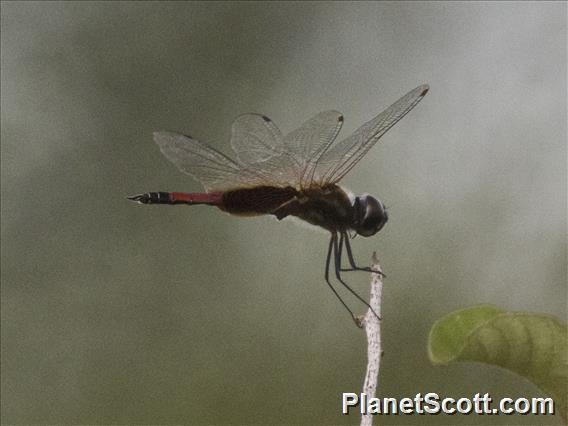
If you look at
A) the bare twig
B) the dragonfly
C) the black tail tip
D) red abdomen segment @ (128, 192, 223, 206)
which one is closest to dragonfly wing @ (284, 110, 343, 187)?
the dragonfly

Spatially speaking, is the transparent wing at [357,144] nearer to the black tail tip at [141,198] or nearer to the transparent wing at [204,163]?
the transparent wing at [204,163]

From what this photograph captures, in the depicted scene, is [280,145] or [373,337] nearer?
[373,337]

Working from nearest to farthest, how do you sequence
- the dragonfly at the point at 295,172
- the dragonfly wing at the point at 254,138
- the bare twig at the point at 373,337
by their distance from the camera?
the bare twig at the point at 373,337
the dragonfly at the point at 295,172
the dragonfly wing at the point at 254,138

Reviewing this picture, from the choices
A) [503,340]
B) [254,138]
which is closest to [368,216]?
[254,138]

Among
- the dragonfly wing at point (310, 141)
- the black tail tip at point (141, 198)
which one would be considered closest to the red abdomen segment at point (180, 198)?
the black tail tip at point (141, 198)

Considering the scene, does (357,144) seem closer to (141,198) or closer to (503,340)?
(141,198)

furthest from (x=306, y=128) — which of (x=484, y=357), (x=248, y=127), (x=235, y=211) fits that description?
(x=484, y=357)

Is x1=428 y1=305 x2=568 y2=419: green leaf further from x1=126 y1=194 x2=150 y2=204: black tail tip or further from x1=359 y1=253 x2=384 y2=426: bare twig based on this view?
x1=126 y1=194 x2=150 y2=204: black tail tip

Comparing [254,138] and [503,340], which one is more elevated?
[254,138]

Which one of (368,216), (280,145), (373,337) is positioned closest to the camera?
(373,337)
